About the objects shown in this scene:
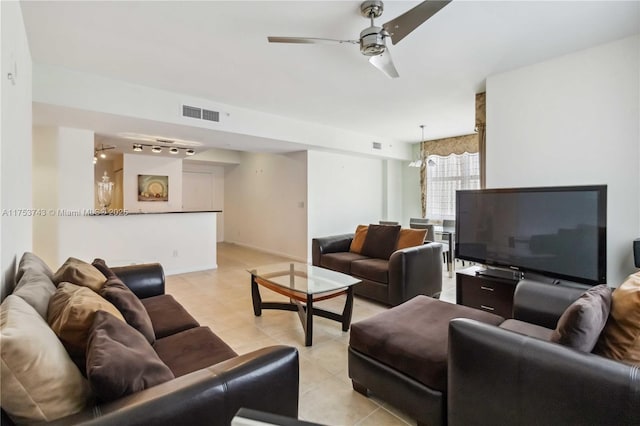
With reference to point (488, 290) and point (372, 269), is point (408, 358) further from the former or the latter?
point (372, 269)

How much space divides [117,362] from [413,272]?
2994 mm

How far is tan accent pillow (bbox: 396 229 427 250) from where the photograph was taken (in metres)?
3.86

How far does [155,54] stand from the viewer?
2.97 m

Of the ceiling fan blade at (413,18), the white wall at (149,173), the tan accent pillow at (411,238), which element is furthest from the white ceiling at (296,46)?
the white wall at (149,173)

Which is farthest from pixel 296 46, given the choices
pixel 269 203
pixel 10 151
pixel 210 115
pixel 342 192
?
pixel 269 203

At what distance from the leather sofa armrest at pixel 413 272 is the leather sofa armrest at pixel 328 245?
125cm

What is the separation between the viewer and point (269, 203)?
23.9 feet

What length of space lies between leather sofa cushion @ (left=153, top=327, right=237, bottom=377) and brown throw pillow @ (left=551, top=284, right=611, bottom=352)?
153 cm

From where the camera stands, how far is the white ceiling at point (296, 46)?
231cm

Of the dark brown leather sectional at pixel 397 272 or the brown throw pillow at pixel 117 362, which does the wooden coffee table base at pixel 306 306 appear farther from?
the brown throw pillow at pixel 117 362

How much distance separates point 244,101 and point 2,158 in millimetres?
3220

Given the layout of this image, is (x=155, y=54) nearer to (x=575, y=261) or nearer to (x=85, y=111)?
(x=85, y=111)

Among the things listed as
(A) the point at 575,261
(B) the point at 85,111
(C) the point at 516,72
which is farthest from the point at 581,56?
(B) the point at 85,111

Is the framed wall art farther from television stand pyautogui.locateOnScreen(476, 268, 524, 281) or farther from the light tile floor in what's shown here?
television stand pyautogui.locateOnScreen(476, 268, 524, 281)
